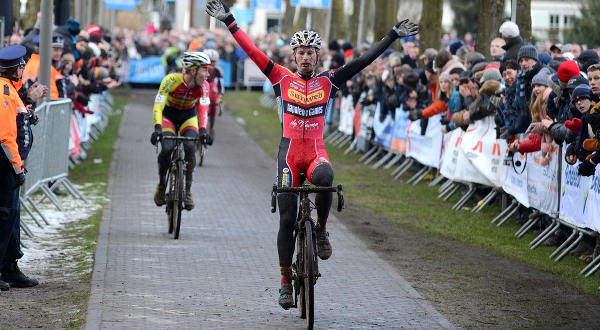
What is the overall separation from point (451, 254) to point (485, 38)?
8627 millimetres

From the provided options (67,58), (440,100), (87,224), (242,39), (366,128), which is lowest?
(87,224)

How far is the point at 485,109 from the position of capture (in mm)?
13695

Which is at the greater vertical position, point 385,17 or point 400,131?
point 385,17

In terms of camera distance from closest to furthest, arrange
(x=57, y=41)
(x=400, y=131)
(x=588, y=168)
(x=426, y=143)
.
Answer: (x=588, y=168)
(x=57, y=41)
(x=426, y=143)
(x=400, y=131)

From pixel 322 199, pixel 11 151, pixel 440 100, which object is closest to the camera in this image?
pixel 322 199

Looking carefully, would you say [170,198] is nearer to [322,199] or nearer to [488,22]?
[322,199]

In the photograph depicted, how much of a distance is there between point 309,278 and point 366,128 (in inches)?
575

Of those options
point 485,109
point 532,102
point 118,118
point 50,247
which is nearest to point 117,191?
point 50,247

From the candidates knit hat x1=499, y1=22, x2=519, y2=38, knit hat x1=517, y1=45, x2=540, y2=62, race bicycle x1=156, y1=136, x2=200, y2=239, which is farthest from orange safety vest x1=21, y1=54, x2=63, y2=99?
knit hat x1=517, y1=45, x2=540, y2=62

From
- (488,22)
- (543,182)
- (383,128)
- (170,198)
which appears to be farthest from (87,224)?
(488,22)

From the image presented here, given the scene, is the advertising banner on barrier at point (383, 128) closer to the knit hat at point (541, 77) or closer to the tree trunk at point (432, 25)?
the tree trunk at point (432, 25)

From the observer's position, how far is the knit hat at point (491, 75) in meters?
13.5

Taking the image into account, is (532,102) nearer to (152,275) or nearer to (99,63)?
(152,275)

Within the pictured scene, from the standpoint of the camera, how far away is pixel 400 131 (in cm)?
1881
